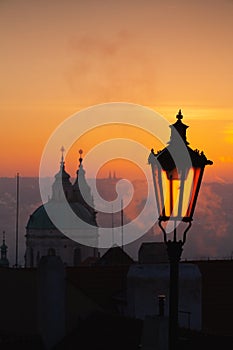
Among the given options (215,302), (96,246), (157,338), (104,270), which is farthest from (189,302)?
(96,246)

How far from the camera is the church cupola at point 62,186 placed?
76688 millimetres

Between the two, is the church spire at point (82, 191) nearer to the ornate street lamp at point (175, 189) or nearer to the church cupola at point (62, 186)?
the church cupola at point (62, 186)

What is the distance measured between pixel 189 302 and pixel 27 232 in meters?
61.6

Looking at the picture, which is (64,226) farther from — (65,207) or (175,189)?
(175,189)

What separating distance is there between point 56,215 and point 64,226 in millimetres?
1134

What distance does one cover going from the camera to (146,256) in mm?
19750

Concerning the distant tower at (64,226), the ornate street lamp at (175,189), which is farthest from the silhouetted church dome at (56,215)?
the ornate street lamp at (175,189)

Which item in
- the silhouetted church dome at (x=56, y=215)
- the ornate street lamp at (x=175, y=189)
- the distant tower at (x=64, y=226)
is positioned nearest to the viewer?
the ornate street lamp at (x=175, y=189)

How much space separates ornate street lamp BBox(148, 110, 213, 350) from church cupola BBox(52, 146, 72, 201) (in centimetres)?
7027

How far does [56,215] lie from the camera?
77.7m

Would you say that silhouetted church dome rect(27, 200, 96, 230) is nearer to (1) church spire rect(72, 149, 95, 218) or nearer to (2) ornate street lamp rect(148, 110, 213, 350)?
(1) church spire rect(72, 149, 95, 218)

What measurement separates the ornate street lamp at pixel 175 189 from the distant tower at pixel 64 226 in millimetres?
70255

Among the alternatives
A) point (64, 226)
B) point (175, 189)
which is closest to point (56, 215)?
point (64, 226)

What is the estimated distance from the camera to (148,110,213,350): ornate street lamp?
5867mm
